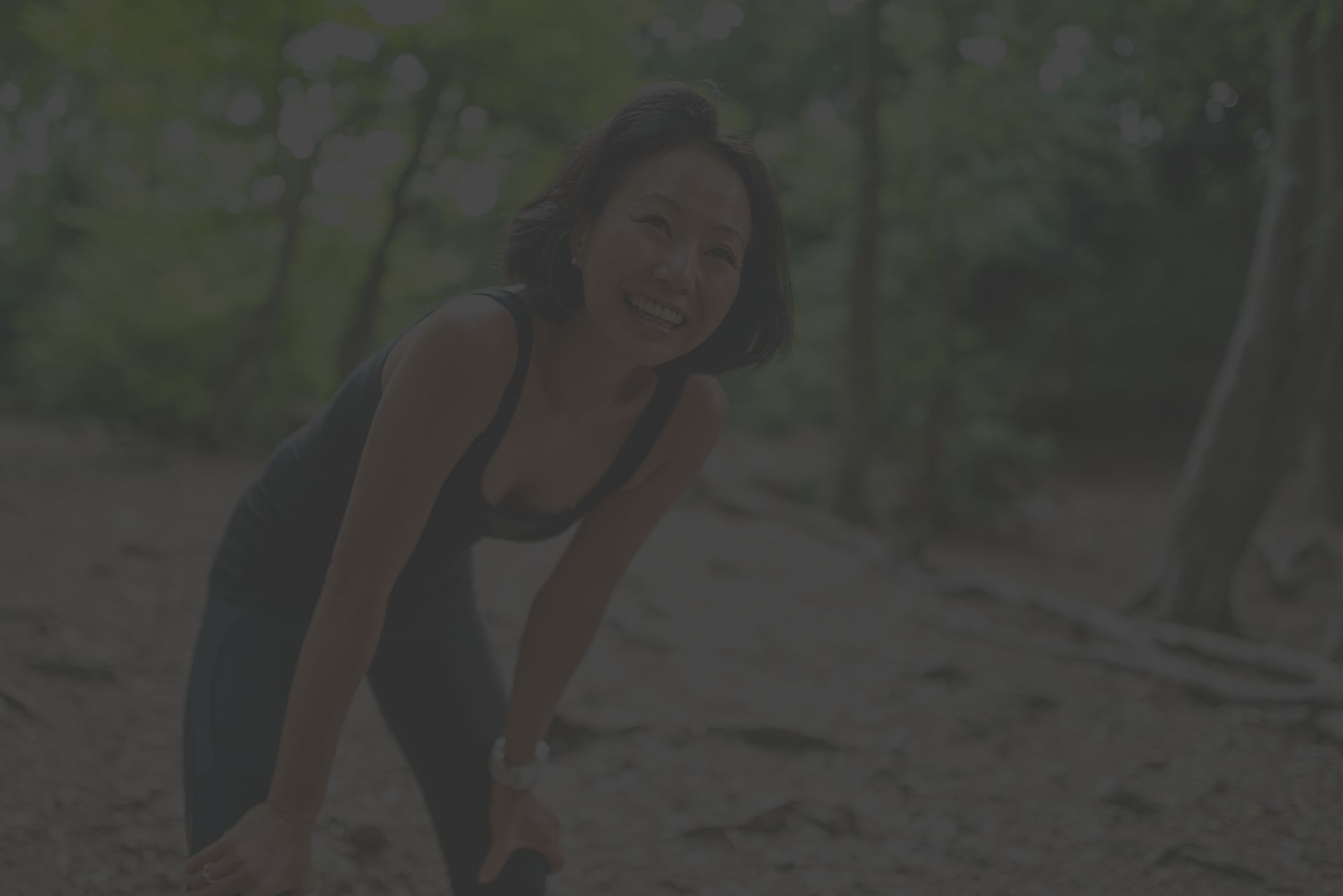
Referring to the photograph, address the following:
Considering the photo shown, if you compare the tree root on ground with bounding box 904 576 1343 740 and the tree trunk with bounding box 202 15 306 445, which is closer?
the tree root on ground with bounding box 904 576 1343 740

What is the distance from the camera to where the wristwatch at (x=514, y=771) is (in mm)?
1930

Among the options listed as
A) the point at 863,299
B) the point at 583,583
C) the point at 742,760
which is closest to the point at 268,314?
the point at 863,299

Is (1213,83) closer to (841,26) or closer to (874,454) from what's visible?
(874,454)

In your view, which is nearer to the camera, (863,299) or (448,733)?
(448,733)

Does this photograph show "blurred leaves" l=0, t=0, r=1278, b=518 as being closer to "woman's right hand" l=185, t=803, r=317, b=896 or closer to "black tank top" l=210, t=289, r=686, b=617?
"black tank top" l=210, t=289, r=686, b=617

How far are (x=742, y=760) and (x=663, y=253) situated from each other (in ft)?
8.46

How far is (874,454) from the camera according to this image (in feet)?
37.7

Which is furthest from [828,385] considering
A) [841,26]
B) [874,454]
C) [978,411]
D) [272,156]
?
[841,26]

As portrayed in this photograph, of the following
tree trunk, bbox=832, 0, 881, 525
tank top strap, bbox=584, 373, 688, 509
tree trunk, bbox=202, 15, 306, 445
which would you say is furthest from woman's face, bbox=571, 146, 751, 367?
tree trunk, bbox=202, 15, 306, 445

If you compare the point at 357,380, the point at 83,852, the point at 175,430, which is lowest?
the point at 175,430

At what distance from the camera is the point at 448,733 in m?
1.94

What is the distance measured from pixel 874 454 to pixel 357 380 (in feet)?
33.6

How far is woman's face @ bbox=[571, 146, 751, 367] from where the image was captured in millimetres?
1538

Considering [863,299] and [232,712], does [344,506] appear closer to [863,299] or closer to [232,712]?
[232,712]
